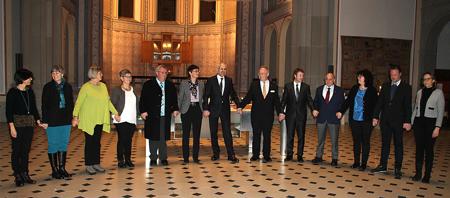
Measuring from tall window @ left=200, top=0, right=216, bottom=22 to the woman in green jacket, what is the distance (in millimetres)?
20053

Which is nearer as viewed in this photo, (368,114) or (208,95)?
(368,114)

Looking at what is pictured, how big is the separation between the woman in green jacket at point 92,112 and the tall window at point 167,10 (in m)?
21.3

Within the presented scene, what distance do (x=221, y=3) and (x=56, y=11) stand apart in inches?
518

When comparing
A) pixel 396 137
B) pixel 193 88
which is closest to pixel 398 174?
pixel 396 137

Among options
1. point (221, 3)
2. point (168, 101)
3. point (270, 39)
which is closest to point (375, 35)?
point (270, 39)

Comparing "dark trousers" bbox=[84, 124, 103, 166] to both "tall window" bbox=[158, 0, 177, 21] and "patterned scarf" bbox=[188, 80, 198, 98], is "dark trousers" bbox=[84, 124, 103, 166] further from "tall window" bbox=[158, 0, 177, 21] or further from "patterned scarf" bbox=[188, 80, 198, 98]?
Answer: "tall window" bbox=[158, 0, 177, 21]

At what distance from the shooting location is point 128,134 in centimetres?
696

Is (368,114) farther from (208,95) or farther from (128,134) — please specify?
(128,134)

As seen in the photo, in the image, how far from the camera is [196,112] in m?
7.36

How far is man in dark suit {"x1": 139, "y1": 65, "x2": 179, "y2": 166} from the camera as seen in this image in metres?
7.05

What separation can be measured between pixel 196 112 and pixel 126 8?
794 inches

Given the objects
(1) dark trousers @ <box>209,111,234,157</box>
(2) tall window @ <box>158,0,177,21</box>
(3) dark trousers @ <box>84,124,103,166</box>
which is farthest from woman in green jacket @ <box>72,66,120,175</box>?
(2) tall window @ <box>158,0,177,21</box>

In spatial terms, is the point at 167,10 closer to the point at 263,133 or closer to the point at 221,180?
the point at 263,133

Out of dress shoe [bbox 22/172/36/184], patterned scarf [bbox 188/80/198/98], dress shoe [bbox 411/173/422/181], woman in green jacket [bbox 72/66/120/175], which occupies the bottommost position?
dress shoe [bbox 411/173/422/181]
